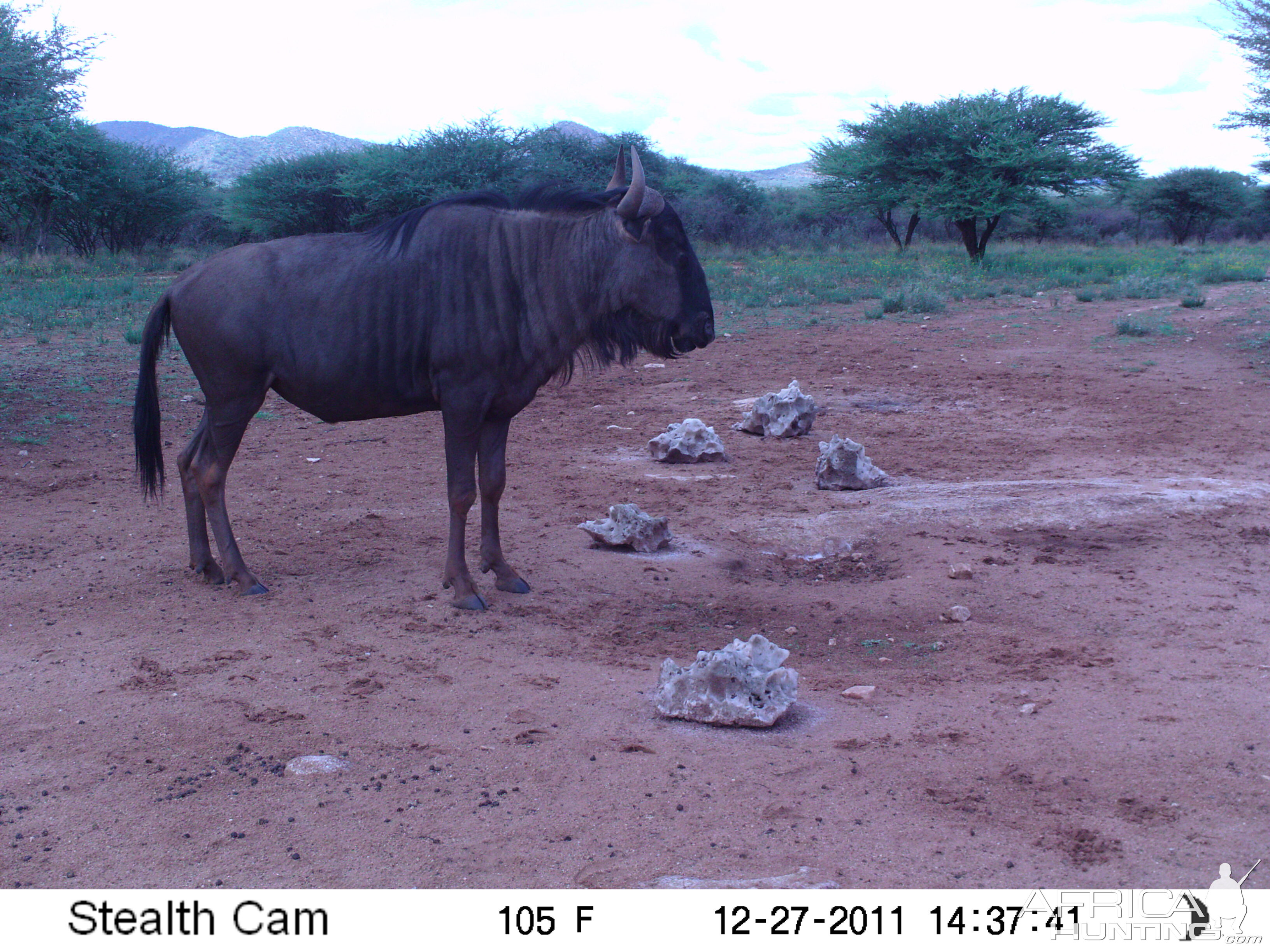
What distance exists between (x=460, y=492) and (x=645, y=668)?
1.39 m

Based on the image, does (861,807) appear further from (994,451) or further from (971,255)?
(971,255)

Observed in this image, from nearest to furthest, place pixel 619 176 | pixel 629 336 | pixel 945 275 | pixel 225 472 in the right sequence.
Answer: pixel 629 336 → pixel 225 472 → pixel 619 176 → pixel 945 275

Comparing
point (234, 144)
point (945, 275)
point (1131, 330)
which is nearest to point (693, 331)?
point (1131, 330)

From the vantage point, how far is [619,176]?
5.32 metres

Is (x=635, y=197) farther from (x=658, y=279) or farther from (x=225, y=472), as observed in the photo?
(x=225, y=472)

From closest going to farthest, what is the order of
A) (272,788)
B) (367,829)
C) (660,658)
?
(367,829)
(272,788)
(660,658)

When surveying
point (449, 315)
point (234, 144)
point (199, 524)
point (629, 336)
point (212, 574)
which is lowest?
point (212, 574)

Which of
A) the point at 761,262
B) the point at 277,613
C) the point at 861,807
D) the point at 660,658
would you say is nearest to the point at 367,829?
the point at 861,807

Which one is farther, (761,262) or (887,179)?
(887,179)

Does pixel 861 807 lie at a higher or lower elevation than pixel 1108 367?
lower

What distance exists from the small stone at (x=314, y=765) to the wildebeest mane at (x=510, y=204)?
8.73ft

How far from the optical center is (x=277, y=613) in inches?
188

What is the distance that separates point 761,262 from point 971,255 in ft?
17.7

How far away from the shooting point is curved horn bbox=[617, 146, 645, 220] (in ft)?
15.3
